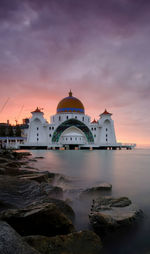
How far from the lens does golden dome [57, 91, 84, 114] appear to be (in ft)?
230

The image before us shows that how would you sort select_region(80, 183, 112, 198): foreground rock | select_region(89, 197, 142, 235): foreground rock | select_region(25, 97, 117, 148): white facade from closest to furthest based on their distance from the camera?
select_region(89, 197, 142, 235): foreground rock → select_region(80, 183, 112, 198): foreground rock → select_region(25, 97, 117, 148): white facade

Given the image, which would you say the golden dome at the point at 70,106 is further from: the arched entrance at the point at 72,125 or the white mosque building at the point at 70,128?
the arched entrance at the point at 72,125

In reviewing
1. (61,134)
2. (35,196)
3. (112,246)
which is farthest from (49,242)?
(61,134)

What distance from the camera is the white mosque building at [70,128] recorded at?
6655 centimetres

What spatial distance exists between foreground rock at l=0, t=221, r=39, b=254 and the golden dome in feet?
222

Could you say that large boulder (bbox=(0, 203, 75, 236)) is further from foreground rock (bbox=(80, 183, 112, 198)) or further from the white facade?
the white facade

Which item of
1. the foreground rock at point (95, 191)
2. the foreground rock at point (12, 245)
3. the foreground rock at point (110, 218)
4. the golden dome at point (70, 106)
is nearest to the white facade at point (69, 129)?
the golden dome at point (70, 106)

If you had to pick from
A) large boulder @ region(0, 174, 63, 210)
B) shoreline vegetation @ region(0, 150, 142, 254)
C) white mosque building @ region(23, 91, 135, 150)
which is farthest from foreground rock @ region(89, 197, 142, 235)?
white mosque building @ region(23, 91, 135, 150)

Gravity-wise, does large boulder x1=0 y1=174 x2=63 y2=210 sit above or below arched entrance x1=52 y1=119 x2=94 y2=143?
below

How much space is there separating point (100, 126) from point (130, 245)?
6914cm

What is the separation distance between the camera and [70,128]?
235ft

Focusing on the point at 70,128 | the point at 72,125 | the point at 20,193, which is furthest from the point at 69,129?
the point at 20,193

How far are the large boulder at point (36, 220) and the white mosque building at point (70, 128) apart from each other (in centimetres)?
6079

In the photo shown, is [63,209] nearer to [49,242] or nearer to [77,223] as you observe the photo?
[77,223]
